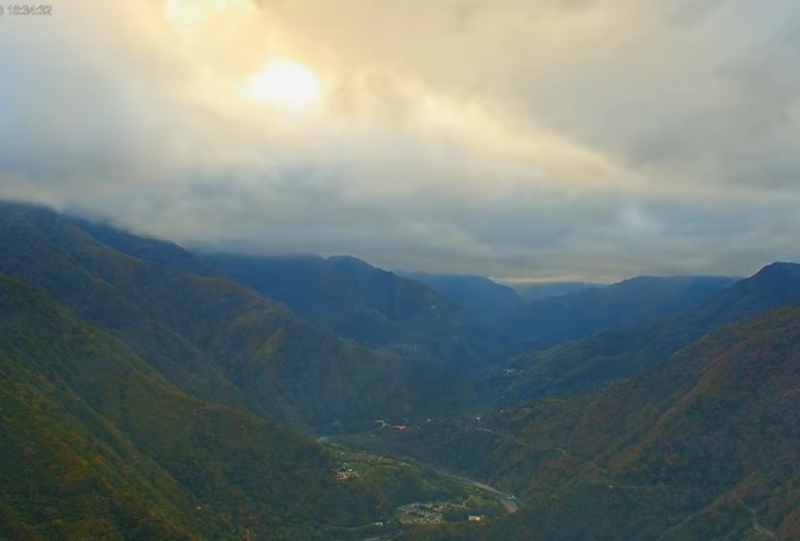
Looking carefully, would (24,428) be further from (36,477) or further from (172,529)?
(172,529)

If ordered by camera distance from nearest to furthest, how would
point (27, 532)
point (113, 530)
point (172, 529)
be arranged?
point (27, 532) → point (113, 530) → point (172, 529)

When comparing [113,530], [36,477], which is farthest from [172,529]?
[36,477]

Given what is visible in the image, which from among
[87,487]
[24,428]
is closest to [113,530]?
[87,487]

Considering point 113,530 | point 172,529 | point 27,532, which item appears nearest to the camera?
point 27,532

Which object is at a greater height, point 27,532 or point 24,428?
point 24,428

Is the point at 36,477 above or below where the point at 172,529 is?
above

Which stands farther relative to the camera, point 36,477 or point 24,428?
point 24,428

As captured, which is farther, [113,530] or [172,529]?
[172,529]

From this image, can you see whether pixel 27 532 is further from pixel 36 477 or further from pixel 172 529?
pixel 172 529
